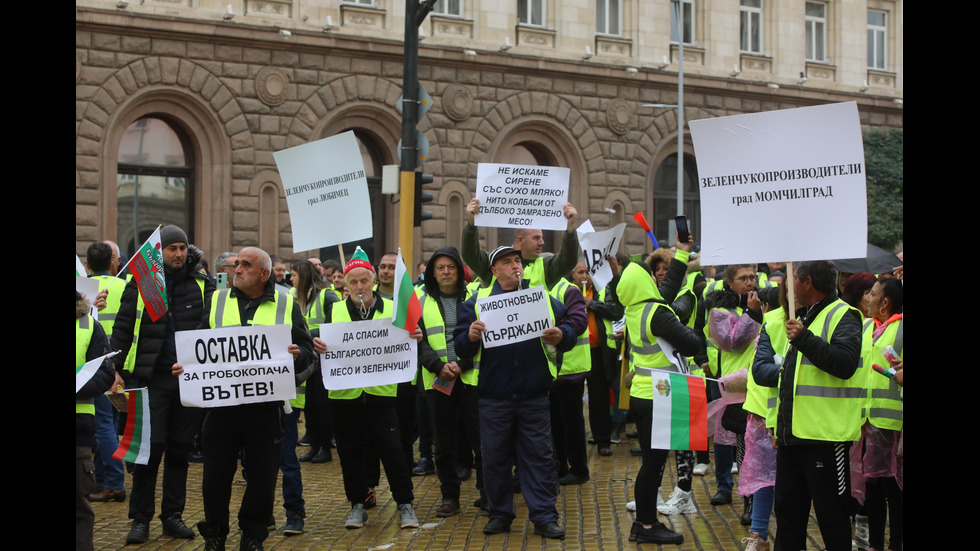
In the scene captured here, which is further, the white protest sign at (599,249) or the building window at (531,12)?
the building window at (531,12)

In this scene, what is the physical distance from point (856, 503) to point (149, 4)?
18914 millimetres

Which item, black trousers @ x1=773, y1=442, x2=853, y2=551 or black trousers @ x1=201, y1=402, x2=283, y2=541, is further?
black trousers @ x1=201, y1=402, x2=283, y2=541

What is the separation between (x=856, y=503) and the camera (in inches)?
303

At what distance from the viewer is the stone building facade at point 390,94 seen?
22.8 metres

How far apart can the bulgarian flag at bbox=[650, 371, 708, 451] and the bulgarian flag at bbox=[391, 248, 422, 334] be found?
1851mm

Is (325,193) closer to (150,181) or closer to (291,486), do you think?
(291,486)

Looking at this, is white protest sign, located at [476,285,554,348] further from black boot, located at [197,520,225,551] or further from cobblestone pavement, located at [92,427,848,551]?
black boot, located at [197,520,225,551]

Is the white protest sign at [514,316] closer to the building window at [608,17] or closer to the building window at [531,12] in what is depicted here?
the building window at [531,12]

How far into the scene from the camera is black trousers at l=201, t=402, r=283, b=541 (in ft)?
23.7

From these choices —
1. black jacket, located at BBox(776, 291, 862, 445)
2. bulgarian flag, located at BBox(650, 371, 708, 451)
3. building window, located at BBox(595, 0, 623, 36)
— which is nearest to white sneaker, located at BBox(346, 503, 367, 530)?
bulgarian flag, located at BBox(650, 371, 708, 451)

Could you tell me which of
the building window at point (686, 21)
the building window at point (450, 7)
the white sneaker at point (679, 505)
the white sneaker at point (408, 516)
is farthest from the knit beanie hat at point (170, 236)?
the building window at point (686, 21)

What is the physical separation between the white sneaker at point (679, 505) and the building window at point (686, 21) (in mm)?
23045
